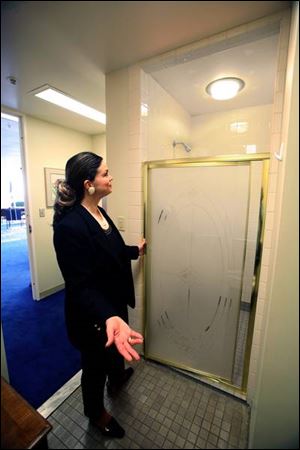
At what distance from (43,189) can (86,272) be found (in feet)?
4.45

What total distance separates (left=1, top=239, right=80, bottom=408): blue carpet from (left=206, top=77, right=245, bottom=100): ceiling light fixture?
1.72m

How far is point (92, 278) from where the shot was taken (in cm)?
96

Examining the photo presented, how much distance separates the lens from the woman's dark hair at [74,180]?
1001mm

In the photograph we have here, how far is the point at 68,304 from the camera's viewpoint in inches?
38.5

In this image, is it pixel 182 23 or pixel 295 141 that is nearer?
pixel 295 141

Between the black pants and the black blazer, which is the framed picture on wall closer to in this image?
the black blazer

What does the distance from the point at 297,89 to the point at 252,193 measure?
55 cm

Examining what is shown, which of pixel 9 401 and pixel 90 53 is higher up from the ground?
pixel 90 53

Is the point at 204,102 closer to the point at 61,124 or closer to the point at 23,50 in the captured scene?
the point at 61,124

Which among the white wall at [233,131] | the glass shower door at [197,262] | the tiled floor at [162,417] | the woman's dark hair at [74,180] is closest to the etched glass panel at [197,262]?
the glass shower door at [197,262]

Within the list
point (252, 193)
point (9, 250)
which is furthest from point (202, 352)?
point (9, 250)

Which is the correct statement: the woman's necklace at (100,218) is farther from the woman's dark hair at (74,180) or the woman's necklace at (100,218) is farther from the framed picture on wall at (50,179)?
the framed picture on wall at (50,179)

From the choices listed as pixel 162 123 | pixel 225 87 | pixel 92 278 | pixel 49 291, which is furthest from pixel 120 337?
pixel 225 87

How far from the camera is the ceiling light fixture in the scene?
1.45m
